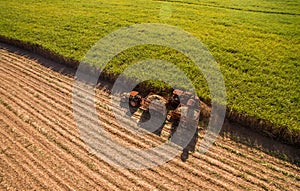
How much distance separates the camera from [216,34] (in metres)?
22.3

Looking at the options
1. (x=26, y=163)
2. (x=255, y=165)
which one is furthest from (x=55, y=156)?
(x=255, y=165)

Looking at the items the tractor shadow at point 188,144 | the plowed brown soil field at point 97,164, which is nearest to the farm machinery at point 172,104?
the tractor shadow at point 188,144

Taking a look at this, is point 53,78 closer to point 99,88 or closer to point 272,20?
point 99,88

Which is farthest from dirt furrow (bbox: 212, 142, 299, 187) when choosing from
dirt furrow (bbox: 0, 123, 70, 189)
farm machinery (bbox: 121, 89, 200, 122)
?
dirt furrow (bbox: 0, 123, 70, 189)

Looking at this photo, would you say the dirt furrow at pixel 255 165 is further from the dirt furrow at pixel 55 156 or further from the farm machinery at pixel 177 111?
the dirt furrow at pixel 55 156

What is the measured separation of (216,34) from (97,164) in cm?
1723

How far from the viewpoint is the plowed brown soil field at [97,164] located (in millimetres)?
9594

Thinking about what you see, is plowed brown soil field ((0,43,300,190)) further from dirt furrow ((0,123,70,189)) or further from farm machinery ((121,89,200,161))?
farm machinery ((121,89,200,161))

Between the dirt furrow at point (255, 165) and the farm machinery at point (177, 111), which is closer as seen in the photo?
the dirt furrow at point (255, 165)

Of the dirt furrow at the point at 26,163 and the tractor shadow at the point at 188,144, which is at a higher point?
the tractor shadow at the point at 188,144

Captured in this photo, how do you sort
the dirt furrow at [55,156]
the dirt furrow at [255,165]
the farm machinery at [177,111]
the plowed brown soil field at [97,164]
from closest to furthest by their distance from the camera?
the plowed brown soil field at [97,164]
the dirt furrow at [255,165]
the dirt furrow at [55,156]
the farm machinery at [177,111]

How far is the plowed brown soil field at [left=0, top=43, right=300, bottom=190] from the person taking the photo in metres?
9.59

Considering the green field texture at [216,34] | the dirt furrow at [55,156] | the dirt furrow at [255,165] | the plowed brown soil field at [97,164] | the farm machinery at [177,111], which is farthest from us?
the green field texture at [216,34]

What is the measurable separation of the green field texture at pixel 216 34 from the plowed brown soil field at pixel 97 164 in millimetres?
2863
